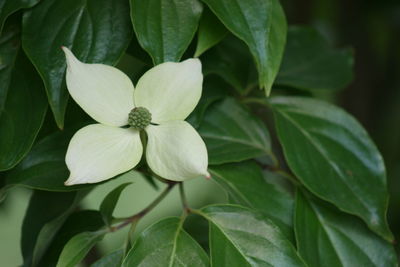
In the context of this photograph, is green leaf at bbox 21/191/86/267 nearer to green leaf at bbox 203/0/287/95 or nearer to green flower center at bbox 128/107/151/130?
green flower center at bbox 128/107/151/130

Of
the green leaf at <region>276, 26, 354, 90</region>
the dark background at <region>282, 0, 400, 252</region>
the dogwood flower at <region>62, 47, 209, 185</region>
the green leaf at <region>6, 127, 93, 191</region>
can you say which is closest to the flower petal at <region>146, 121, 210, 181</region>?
the dogwood flower at <region>62, 47, 209, 185</region>

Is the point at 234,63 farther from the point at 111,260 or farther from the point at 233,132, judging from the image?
the point at 111,260

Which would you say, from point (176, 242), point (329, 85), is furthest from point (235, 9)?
point (329, 85)

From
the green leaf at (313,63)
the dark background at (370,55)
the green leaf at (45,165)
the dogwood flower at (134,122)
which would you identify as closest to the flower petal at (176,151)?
the dogwood flower at (134,122)

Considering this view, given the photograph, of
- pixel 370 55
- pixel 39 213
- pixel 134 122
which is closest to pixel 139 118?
pixel 134 122

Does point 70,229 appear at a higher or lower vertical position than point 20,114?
lower

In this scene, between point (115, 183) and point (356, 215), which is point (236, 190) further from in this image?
point (115, 183)
